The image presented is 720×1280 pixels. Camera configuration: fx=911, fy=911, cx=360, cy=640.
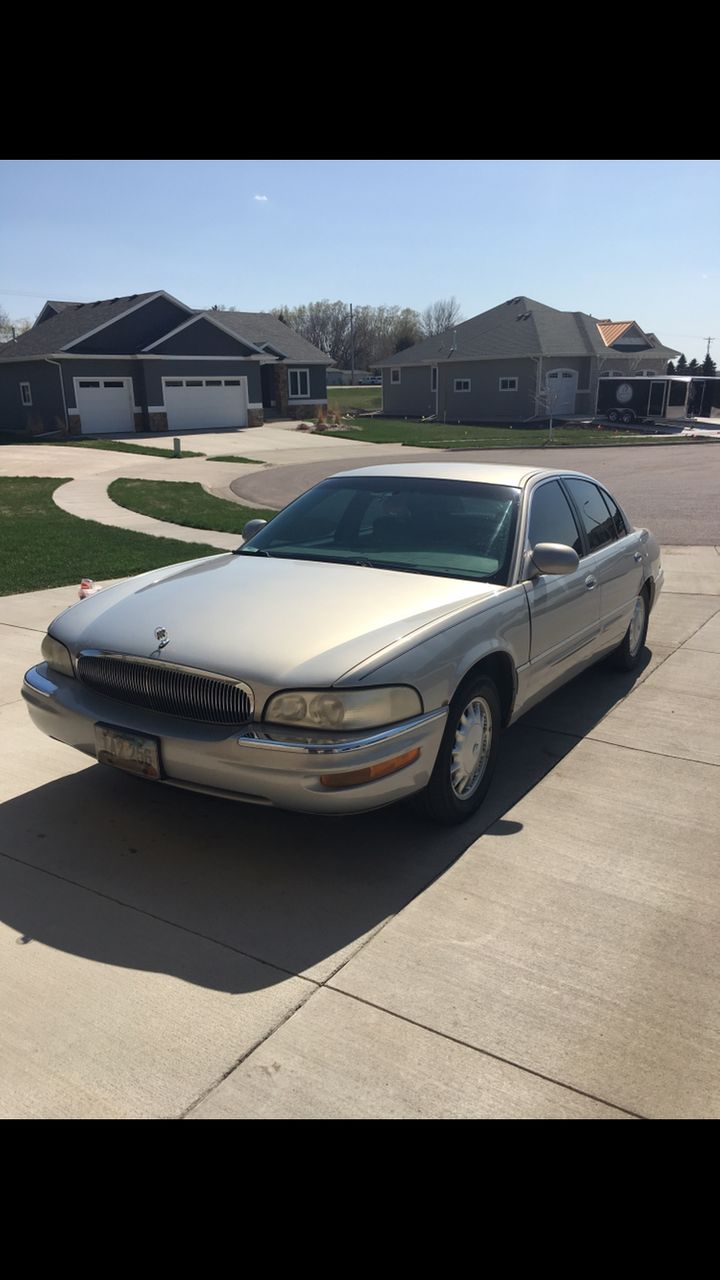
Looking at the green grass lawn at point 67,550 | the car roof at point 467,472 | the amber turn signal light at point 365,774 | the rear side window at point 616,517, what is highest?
the car roof at point 467,472

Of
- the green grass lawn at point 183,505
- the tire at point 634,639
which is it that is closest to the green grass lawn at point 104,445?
the green grass lawn at point 183,505

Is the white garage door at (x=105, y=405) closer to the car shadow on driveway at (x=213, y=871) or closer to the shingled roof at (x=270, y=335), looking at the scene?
the shingled roof at (x=270, y=335)

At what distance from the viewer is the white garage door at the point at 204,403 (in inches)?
1485

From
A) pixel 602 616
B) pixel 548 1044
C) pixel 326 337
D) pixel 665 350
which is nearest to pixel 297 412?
pixel 665 350

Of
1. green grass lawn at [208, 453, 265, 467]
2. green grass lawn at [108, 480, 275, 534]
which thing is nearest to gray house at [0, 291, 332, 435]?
green grass lawn at [208, 453, 265, 467]

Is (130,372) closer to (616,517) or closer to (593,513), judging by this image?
(616,517)

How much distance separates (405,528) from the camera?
495cm

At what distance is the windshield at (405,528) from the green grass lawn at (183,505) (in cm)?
732

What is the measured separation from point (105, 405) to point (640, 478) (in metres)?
22.6

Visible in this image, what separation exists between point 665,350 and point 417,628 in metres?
52.4

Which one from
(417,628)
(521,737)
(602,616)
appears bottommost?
(521,737)
